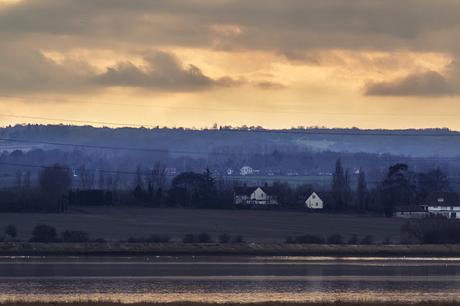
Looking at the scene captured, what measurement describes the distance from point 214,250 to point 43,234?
36.6 feet

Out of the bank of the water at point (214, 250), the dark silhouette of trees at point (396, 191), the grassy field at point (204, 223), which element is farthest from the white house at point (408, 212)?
the bank of the water at point (214, 250)

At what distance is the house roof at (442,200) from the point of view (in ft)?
327

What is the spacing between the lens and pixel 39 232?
65312 mm

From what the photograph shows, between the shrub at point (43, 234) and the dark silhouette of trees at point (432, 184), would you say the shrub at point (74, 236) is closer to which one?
the shrub at point (43, 234)

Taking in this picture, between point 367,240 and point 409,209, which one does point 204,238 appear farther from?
point 409,209

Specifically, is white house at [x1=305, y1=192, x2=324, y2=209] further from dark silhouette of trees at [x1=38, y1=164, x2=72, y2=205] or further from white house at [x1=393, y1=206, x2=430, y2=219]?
dark silhouette of trees at [x1=38, y1=164, x2=72, y2=205]

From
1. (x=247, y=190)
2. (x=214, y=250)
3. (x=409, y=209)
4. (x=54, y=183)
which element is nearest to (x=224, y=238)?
(x=214, y=250)

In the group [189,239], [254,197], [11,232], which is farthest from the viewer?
[254,197]

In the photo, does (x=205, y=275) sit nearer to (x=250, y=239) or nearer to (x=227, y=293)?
(x=227, y=293)

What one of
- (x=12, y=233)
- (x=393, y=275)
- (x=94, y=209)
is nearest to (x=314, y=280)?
(x=393, y=275)

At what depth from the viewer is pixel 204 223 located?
7775 centimetres

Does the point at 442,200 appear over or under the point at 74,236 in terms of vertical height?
over

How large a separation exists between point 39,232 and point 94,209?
22.5m

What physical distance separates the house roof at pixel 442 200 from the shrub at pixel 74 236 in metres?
44.2
